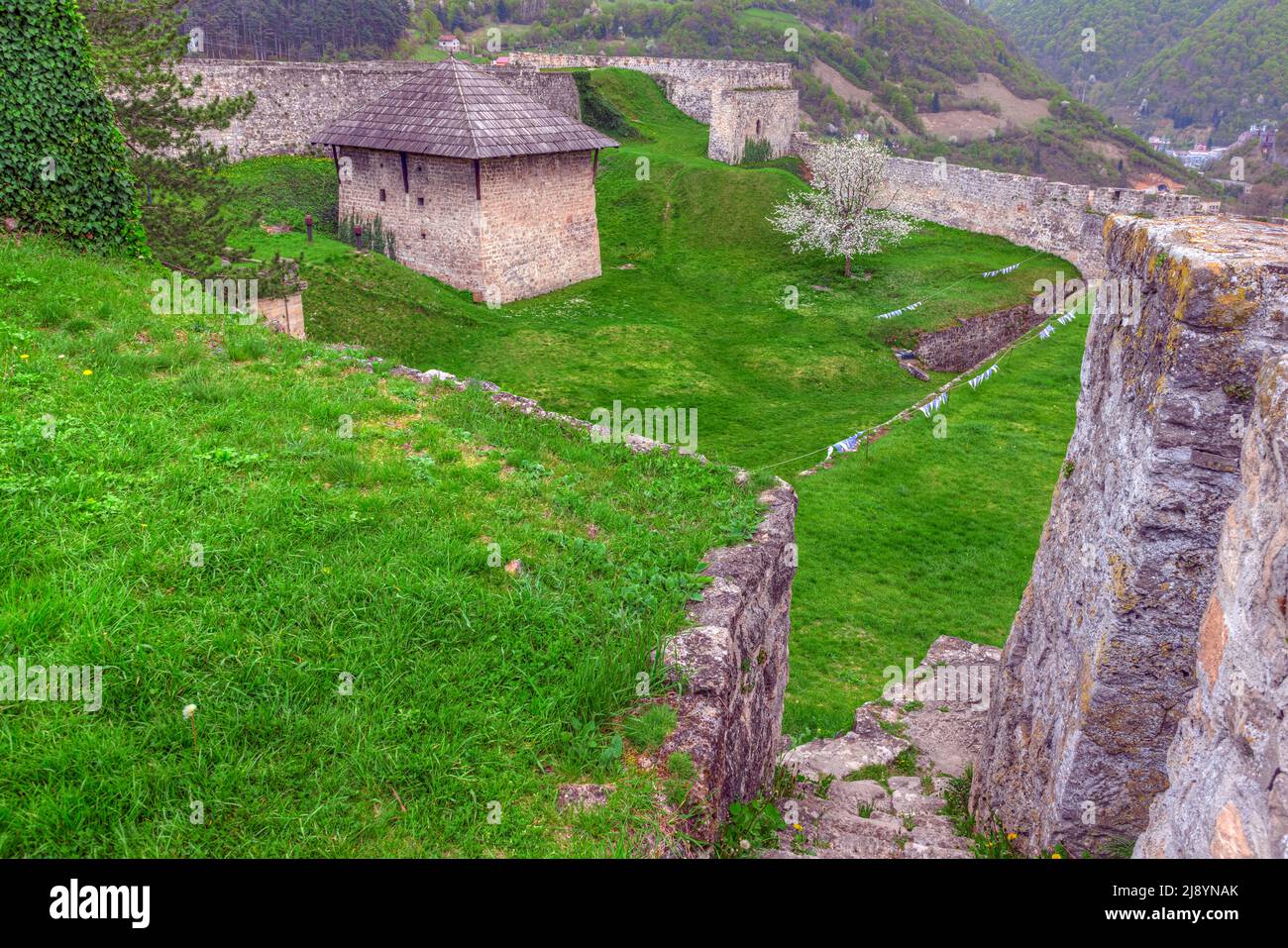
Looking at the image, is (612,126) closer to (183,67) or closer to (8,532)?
(183,67)

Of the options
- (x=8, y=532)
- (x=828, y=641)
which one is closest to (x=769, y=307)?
(x=828, y=641)

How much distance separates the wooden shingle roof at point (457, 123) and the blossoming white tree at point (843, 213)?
739 centimetres

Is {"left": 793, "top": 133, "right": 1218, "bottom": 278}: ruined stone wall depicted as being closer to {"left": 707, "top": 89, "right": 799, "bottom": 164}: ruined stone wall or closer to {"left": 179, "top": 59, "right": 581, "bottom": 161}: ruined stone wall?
{"left": 707, "top": 89, "right": 799, "bottom": 164}: ruined stone wall

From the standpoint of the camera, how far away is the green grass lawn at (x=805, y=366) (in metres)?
12.3

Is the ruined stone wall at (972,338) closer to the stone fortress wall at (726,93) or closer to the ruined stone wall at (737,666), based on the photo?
the stone fortress wall at (726,93)

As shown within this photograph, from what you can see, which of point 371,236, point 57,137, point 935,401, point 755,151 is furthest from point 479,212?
point 755,151

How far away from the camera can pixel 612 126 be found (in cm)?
3591

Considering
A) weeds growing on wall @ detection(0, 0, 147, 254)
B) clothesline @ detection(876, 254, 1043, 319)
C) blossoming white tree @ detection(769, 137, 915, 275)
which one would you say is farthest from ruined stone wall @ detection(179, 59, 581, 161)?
weeds growing on wall @ detection(0, 0, 147, 254)

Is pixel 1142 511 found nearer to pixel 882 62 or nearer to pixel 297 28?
pixel 297 28

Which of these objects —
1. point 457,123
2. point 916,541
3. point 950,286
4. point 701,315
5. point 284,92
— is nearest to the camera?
point 916,541

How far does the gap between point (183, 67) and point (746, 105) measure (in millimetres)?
19258

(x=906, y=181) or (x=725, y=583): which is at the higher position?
(x=906, y=181)

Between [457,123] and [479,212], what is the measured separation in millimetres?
2141

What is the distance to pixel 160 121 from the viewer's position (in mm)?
14391
